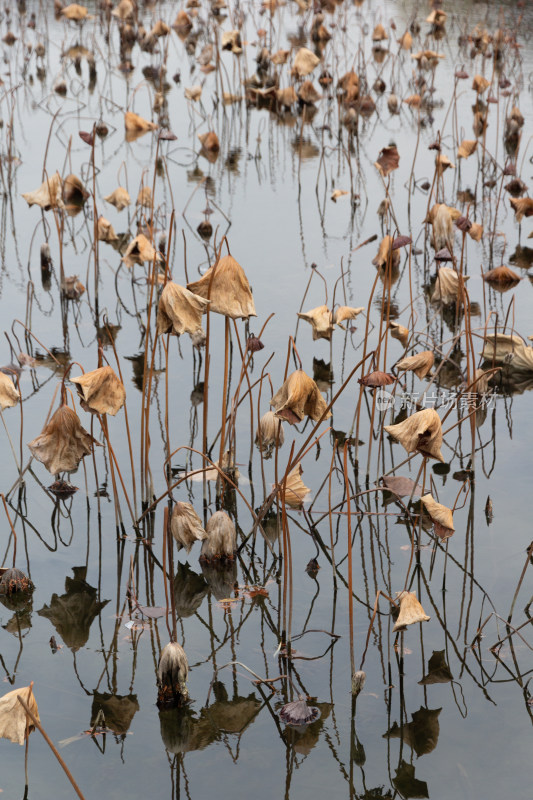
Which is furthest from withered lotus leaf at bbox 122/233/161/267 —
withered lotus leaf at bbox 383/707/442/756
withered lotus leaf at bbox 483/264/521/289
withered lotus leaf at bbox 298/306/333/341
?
withered lotus leaf at bbox 383/707/442/756

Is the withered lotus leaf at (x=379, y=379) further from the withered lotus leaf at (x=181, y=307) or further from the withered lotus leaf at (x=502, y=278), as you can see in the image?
the withered lotus leaf at (x=502, y=278)

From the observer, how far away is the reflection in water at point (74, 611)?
5.31ft

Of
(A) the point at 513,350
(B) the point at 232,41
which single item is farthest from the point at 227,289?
(B) the point at 232,41

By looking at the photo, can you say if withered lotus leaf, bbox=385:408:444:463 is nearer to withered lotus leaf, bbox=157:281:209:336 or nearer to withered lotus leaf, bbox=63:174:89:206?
withered lotus leaf, bbox=157:281:209:336

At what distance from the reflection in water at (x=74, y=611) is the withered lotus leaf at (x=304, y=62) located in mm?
3796

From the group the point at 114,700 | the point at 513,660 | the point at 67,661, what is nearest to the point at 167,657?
the point at 114,700

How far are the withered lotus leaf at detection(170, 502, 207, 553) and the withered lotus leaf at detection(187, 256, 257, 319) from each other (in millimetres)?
380

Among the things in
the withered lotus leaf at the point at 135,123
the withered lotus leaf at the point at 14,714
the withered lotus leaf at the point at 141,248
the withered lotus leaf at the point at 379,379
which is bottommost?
the withered lotus leaf at the point at 14,714

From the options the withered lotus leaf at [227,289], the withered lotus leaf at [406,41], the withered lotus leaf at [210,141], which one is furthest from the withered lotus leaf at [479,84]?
the withered lotus leaf at [227,289]

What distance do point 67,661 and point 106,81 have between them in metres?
5.19

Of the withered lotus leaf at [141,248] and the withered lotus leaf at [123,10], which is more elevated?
the withered lotus leaf at [123,10]

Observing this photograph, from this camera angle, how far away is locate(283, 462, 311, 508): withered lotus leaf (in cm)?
185

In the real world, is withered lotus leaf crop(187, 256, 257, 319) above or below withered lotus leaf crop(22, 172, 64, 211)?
below

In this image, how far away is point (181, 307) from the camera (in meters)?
1.49
